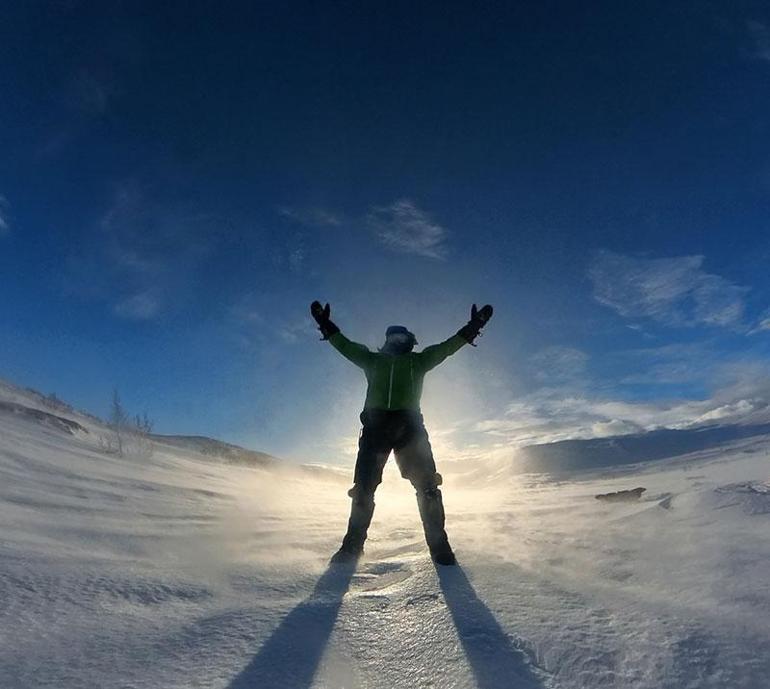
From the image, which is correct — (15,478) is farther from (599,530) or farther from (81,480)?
(599,530)

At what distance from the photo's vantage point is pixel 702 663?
64.6 inches

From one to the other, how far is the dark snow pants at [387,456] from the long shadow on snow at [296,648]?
4.01ft

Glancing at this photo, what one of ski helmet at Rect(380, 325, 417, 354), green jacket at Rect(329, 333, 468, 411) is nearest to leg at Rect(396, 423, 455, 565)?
green jacket at Rect(329, 333, 468, 411)

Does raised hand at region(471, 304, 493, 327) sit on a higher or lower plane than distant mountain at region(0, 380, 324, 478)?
lower

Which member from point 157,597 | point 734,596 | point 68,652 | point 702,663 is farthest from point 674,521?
point 68,652

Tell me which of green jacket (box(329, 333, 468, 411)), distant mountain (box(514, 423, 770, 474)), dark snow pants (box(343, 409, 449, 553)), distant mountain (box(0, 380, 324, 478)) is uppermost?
distant mountain (box(514, 423, 770, 474))

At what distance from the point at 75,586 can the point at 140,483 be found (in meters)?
6.10

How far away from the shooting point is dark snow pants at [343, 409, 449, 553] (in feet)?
12.6

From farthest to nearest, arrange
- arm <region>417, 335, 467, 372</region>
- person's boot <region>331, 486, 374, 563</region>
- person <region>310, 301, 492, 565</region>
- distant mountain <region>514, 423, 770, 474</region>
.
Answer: distant mountain <region>514, 423, 770, 474</region>, arm <region>417, 335, 467, 372</region>, person <region>310, 301, 492, 565</region>, person's boot <region>331, 486, 374, 563</region>

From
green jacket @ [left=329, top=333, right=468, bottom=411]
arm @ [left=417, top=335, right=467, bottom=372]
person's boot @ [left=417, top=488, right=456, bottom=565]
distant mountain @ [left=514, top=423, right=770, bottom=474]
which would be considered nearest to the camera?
person's boot @ [left=417, top=488, right=456, bottom=565]

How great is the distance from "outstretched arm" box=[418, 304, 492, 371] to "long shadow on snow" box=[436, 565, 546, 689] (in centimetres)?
206

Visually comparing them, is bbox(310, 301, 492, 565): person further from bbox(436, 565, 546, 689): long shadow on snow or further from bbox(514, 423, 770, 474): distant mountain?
bbox(514, 423, 770, 474): distant mountain

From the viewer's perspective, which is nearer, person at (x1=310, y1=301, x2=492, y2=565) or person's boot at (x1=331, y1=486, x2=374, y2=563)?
person's boot at (x1=331, y1=486, x2=374, y2=563)

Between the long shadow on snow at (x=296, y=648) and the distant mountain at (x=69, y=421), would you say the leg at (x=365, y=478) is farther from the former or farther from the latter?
the distant mountain at (x=69, y=421)
